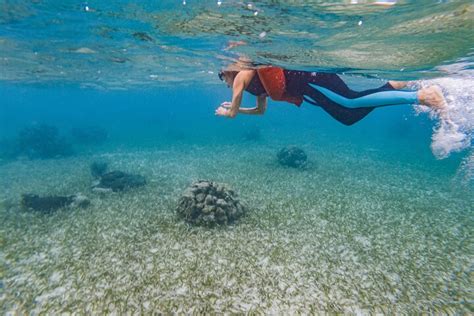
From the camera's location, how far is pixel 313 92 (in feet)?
28.6

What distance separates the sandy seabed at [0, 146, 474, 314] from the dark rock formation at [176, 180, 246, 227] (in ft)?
1.52

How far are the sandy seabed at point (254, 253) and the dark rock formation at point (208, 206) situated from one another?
1.52ft

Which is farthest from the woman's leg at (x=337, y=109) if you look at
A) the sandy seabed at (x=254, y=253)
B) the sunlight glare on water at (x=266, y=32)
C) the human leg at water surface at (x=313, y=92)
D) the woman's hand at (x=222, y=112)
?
the sandy seabed at (x=254, y=253)

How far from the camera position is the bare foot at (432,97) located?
7.01 metres

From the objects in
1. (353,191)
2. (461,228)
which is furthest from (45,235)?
(461,228)

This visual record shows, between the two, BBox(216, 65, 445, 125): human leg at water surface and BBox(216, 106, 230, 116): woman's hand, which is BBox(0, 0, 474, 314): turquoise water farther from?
BBox(216, 106, 230, 116): woman's hand

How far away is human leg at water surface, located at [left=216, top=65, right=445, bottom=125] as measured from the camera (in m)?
7.90

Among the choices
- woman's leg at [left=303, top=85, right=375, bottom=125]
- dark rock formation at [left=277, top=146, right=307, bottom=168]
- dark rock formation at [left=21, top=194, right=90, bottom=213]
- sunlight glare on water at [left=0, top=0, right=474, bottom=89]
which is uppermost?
sunlight glare on water at [left=0, top=0, right=474, bottom=89]

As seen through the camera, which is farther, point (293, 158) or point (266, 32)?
point (293, 158)

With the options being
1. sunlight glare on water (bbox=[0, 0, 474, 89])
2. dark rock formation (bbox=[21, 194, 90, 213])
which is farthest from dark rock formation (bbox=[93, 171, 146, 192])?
sunlight glare on water (bbox=[0, 0, 474, 89])

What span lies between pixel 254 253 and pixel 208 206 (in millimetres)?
2977

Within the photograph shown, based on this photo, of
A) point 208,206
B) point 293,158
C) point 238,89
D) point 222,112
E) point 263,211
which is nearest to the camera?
point 238,89

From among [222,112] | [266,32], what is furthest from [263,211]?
[266,32]

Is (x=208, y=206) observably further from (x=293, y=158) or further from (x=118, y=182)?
(x=293, y=158)
